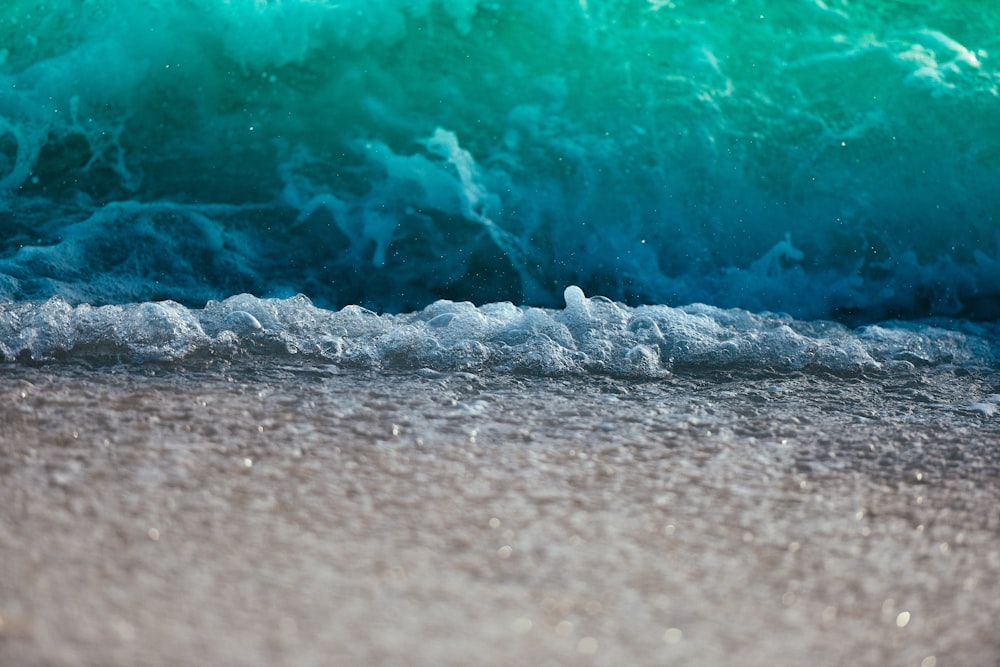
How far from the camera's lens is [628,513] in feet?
4.31

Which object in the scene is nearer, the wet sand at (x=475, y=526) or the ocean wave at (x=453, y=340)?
the wet sand at (x=475, y=526)

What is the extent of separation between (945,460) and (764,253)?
1795 millimetres

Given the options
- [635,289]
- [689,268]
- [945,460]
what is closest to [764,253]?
[689,268]

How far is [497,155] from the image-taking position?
3412 mm

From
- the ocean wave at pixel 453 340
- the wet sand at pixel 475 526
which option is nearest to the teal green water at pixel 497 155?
the ocean wave at pixel 453 340

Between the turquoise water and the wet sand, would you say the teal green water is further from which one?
the wet sand

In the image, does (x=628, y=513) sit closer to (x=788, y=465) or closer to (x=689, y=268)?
(x=788, y=465)

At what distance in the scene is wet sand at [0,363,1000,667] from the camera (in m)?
0.99

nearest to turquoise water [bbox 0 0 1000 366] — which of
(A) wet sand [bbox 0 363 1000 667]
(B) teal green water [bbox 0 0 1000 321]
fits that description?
(B) teal green water [bbox 0 0 1000 321]

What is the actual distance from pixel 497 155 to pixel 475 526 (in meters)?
2.35

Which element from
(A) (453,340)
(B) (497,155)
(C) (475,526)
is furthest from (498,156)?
(C) (475,526)

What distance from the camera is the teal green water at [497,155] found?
129 inches

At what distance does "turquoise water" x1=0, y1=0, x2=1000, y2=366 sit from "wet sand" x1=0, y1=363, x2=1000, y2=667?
4.64ft

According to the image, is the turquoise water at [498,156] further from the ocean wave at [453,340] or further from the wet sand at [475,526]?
the wet sand at [475,526]
